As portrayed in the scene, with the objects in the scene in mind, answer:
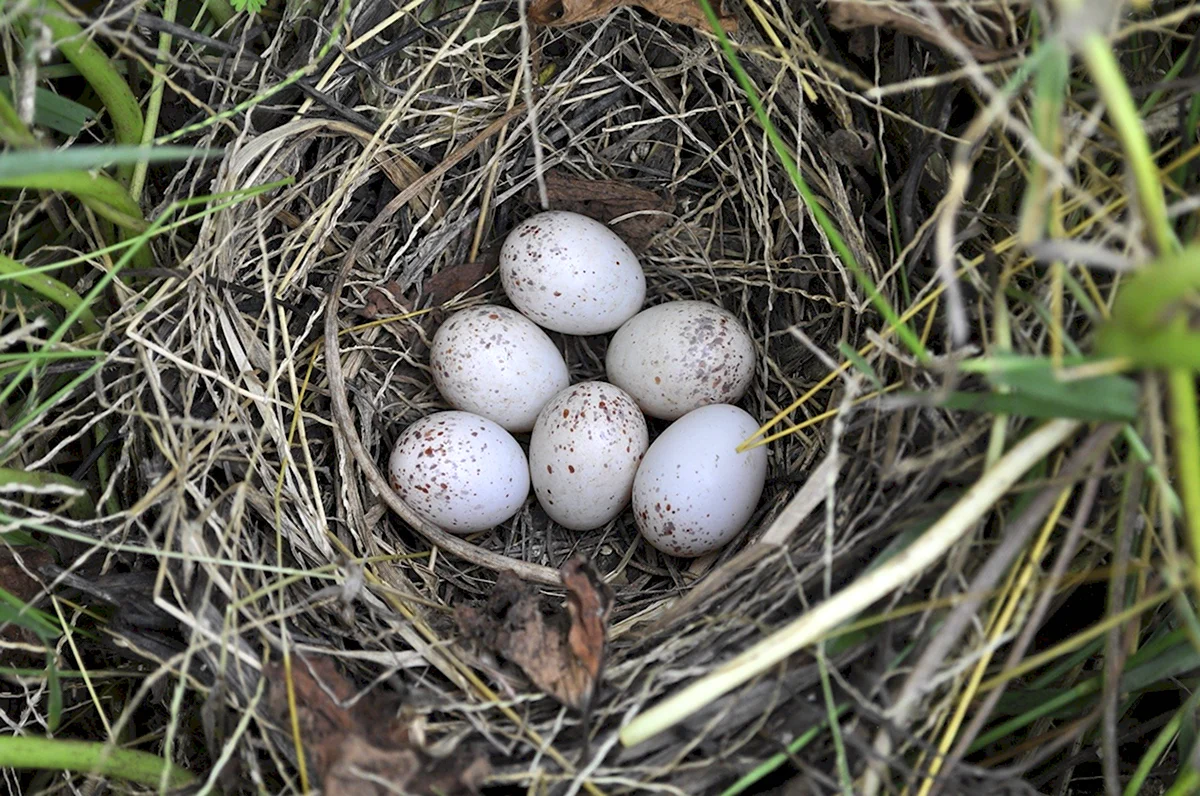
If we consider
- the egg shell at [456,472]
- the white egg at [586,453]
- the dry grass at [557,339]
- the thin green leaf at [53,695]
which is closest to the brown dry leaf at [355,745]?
the dry grass at [557,339]

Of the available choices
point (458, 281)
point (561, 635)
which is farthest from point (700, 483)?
point (458, 281)

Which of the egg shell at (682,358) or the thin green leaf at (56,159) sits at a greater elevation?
the thin green leaf at (56,159)

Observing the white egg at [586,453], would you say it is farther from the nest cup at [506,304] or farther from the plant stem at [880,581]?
the plant stem at [880,581]

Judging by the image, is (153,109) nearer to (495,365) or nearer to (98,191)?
(98,191)

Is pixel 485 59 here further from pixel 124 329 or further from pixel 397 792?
pixel 397 792

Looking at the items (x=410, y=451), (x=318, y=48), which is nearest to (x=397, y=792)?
(x=410, y=451)
